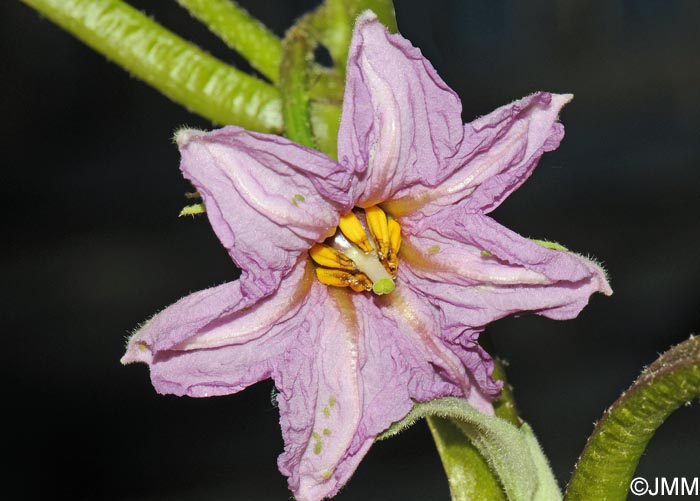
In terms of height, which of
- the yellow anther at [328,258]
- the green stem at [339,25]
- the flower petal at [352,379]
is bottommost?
the flower petal at [352,379]

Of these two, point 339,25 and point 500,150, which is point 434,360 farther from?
point 339,25

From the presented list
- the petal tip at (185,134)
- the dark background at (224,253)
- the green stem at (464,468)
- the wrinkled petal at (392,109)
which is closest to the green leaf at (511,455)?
the green stem at (464,468)

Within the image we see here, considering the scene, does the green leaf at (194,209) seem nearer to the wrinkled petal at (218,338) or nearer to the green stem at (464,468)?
the wrinkled petal at (218,338)

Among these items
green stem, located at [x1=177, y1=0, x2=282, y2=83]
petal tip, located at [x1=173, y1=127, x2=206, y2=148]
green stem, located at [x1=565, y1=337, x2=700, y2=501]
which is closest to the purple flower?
petal tip, located at [x1=173, y1=127, x2=206, y2=148]

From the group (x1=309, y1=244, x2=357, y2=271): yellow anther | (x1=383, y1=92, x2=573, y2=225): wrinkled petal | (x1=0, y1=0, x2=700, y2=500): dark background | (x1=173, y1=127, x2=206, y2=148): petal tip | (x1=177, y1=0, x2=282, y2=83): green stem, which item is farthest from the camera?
(x1=0, y1=0, x2=700, y2=500): dark background

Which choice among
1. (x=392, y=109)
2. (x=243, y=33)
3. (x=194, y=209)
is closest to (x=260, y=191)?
(x=194, y=209)

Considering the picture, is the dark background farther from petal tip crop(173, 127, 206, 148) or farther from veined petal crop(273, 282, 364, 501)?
petal tip crop(173, 127, 206, 148)

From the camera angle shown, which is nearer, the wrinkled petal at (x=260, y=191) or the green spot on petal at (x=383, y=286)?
the wrinkled petal at (x=260, y=191)
